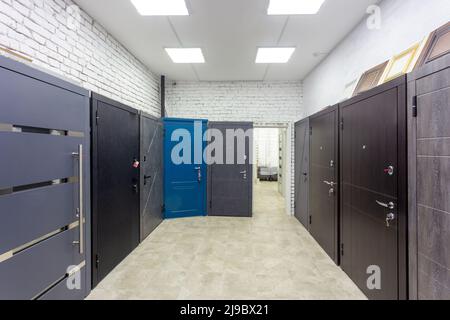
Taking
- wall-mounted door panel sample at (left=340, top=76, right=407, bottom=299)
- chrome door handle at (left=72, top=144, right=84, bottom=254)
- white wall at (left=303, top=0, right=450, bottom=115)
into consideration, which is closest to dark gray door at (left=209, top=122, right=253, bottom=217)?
white wall at (left=303, top=0, right=450, bottom=115)

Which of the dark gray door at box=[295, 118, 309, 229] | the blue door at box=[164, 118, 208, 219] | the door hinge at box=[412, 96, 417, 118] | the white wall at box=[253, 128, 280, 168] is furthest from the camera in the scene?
the white wall at box=[253, 128, 280, 168]

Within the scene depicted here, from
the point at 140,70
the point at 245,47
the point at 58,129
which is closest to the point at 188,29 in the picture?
the point at 245,47

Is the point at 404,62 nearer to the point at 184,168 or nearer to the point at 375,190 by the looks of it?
the point at 375,190

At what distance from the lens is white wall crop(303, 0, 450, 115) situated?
1941 mm

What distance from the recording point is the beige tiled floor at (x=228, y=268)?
7.88 feet

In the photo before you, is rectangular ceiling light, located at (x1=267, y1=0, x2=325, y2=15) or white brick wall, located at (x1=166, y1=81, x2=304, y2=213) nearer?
rectangular ceiling light, located at (x1=267, y1=0, x2=325, y2=15)

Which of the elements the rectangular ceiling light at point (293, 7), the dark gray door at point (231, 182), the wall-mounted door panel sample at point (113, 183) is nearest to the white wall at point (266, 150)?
the dark gray door at point (231, 182)

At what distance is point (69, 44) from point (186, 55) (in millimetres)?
1920

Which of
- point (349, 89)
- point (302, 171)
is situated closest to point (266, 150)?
point (302, 171)

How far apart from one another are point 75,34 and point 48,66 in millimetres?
618

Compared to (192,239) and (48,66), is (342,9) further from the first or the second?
(192,239)

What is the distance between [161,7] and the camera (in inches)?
105

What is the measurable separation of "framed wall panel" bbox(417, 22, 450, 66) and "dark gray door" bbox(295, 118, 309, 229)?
2.47 metres

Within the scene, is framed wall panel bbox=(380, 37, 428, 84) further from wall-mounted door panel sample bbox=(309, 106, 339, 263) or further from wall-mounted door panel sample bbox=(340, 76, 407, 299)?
wall-mounted door panel sample bbox=(309, 106, 339, 263)
